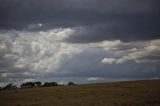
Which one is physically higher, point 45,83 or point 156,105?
point 45,83

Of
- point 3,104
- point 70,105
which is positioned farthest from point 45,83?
point 70,105

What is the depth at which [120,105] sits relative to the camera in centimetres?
4222

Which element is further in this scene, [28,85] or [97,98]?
[28,85]

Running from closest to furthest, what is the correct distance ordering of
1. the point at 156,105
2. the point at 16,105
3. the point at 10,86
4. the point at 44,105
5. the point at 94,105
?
the point at 156,105 → the point at 94,105 → the point at 44,105 → the point at 16,105 → the point at 10,86

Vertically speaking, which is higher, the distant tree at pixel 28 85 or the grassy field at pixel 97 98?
the distant tree at pixel 28 85

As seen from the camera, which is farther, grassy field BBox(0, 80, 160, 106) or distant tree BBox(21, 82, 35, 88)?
distant tree BBox(21, 82, 35, 88)

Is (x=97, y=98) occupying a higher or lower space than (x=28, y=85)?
lower

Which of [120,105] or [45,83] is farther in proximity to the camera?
[45,83]

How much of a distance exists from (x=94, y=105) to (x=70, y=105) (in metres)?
3.52

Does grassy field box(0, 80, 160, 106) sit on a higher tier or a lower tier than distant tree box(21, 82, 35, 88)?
lower

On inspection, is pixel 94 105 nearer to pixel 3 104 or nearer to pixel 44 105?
pixel 44 105

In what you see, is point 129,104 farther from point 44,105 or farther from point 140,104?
point 44,105

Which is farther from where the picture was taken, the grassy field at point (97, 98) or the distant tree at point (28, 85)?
the distant tree at point (28, 85)

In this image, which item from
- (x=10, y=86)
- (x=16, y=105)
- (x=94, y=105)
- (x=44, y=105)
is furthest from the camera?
(x=10, y=86)
